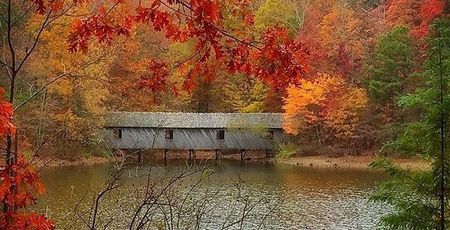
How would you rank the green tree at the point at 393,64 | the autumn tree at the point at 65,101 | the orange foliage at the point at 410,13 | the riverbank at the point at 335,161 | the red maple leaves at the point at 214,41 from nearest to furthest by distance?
1. the red maple leaves at the point at 214,41
2. the autumn tree at the point at 65,101
3. the green tree at the point at 393,64
4. the riverbank at the point at 335,161
5. the orange foliage at the point at 410,13

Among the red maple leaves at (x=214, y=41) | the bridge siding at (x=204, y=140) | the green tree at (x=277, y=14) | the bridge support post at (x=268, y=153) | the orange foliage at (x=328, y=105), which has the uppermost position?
the green tree at (x=277, y=14)

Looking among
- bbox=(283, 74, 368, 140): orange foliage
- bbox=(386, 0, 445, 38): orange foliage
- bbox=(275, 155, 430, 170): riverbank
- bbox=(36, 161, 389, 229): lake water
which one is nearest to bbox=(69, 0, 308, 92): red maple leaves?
bbox=(36, 161, 389, 229): lake water

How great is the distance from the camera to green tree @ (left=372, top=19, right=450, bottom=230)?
6699 millimetres

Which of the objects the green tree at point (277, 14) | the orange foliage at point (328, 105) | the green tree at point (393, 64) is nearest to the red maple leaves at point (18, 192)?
the green tree at point (393, 64)

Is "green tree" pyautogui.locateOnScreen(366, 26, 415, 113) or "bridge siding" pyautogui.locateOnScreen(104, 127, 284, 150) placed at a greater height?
"green tree" pyautogui.locateOnScreen(366, 26, 415, 113)

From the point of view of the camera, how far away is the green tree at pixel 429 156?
6699mm

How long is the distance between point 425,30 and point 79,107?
1868 cm

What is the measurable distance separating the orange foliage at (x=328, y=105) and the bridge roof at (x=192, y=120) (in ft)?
8.84

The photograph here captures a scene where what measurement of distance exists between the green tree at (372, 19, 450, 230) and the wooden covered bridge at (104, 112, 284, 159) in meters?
28.2

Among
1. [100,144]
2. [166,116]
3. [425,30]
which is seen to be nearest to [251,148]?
[166,116]

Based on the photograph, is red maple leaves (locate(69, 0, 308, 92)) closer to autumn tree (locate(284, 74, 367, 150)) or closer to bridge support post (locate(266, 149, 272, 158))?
autumn tree (locate(284, 74, 367, 150))

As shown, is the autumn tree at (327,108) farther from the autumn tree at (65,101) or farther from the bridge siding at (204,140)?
the autumn tree at (65,101)

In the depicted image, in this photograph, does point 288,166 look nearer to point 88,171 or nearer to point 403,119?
point 403,119

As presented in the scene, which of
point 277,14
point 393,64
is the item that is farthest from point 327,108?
point 277,14
